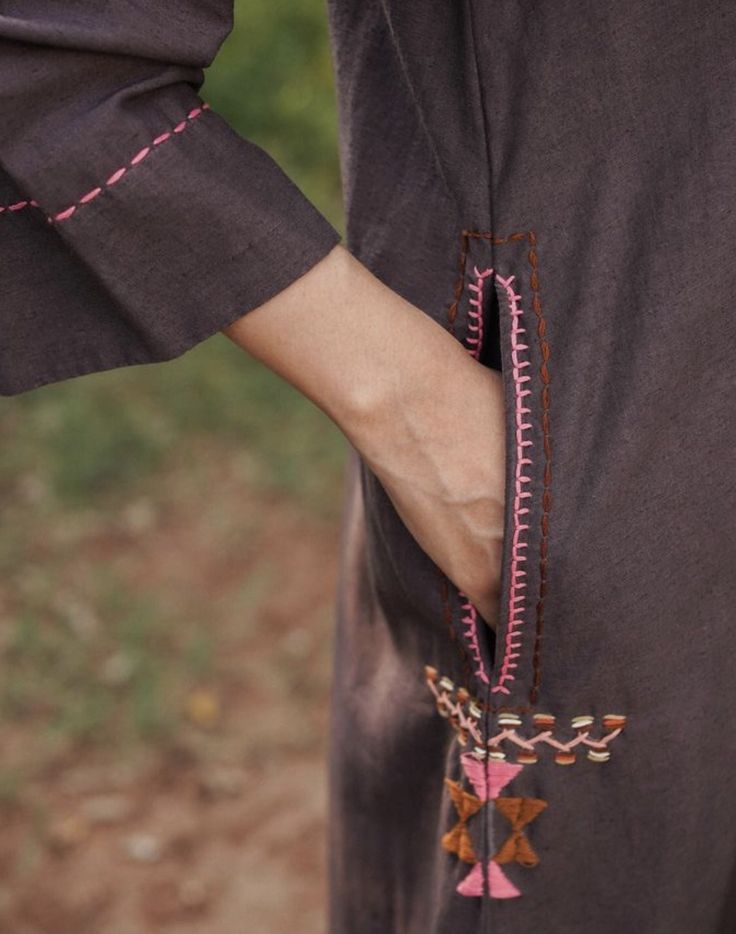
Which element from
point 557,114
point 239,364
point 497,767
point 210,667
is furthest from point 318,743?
point 557,114

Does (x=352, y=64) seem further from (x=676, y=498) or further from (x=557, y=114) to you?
(x=676, y=498)

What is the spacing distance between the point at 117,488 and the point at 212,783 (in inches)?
43.7

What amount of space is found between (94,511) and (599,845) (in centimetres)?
260

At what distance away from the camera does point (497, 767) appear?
1.05 metres

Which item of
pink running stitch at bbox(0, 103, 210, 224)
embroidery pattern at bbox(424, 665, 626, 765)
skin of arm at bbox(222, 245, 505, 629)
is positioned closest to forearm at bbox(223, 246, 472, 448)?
skin of arm at bbox(222, 245, 505, 629)

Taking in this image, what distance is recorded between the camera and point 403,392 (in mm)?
967

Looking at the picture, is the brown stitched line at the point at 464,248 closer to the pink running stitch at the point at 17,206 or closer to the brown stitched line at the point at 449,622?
the brown stitched line at the point at 449,622

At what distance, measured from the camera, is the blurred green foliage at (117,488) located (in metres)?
2.93

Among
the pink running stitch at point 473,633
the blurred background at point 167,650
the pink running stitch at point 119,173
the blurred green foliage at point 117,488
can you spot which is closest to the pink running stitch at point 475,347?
the pink running stitch at point 473,633

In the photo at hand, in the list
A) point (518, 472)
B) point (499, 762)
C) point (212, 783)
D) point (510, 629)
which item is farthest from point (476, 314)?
point (212, 783)

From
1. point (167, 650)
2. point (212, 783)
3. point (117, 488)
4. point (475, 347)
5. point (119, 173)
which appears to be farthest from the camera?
point (117, 488)

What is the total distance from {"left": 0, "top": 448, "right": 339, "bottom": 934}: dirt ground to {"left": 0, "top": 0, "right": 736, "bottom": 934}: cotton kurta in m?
1.56

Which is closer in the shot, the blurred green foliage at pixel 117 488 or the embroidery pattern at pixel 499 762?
the embroidery pattern at pixel 499 762

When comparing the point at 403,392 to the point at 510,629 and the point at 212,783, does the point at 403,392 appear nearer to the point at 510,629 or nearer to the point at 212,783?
the point at 510,629
